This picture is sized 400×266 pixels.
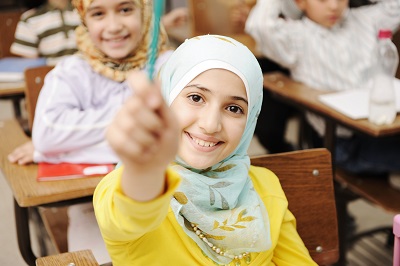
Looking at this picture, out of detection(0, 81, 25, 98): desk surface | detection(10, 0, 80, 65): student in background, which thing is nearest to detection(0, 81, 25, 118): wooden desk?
detection(0, 81, 25, 98): desk surface

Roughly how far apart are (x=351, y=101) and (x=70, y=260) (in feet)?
4.57

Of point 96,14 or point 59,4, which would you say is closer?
point 96,14

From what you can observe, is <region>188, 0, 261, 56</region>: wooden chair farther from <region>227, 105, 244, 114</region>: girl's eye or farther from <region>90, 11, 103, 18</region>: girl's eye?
<region>227, 105, 244, 114</region>: girl's eye

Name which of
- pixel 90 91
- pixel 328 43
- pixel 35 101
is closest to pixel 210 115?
pixel 90 91

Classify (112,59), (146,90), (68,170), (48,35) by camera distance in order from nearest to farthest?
(146,90) < (68,170) < (112,59) < (48,35)

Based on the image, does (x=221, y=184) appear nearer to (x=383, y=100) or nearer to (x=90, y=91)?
(x=90, y=91)

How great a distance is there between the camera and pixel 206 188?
129 cm

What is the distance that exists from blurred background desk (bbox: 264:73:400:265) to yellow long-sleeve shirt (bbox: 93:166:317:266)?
0.75m

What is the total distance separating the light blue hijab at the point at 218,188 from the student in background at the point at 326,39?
140 cm

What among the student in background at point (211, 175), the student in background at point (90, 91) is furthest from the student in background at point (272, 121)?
the student in background at point (211, 175)

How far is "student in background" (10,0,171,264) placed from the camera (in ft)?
6.28

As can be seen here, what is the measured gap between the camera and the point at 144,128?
681mm

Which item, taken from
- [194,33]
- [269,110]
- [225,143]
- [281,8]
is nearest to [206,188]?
[225,143]

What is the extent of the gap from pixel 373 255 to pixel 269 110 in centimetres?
89
